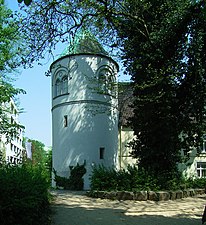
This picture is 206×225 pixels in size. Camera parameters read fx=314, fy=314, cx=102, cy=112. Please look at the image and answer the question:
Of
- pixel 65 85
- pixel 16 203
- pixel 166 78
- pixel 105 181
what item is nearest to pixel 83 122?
pixel 65 85

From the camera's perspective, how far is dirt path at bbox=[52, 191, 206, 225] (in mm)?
8886

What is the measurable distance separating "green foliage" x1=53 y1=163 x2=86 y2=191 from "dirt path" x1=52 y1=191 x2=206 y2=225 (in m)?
8.95

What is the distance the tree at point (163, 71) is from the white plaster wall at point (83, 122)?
5.95 meters

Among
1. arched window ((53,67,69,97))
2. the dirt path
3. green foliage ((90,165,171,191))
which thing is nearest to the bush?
green foliage ((90,165,171,191))

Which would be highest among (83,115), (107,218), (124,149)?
(83,115)

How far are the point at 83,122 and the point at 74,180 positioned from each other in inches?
171

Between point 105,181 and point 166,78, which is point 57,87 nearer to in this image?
point 166,78

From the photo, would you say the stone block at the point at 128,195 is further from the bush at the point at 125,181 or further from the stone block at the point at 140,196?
the bush at the point at 125,181

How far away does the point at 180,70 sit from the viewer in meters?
15.8

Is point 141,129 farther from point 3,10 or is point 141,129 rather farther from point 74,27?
point 3,10

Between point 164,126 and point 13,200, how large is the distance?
1089 centimetres

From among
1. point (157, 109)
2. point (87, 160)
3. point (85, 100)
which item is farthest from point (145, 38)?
point (87, 160)

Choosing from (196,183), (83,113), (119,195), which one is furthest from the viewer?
(83,113)

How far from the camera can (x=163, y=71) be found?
51.0 ft
